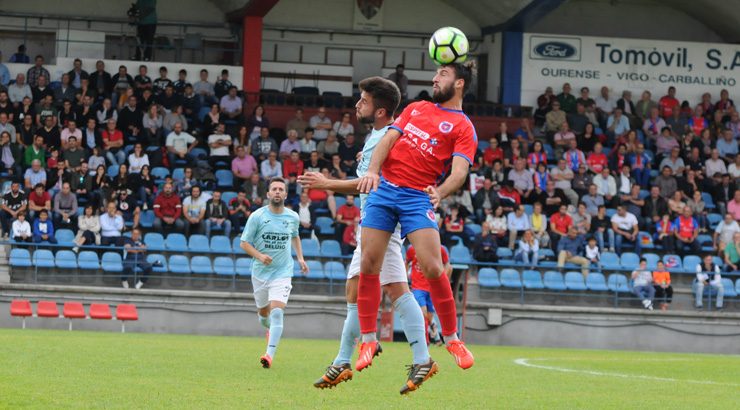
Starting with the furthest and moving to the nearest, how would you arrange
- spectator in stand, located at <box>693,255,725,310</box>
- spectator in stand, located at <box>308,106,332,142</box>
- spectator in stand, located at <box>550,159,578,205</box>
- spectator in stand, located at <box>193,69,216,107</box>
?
1. spectator in stand, located at <box>193,69,216,107</box>
2. spectator in stand, located at <box>308,106,332,142</box>
3. spectator in stand, located at <box>550,159,578,205</box>
4. spectator in stand, located at <box>693,255,725,310</box>

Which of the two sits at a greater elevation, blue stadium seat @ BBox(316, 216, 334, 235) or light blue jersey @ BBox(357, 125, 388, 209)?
light blue jersey @ BBox(357, 125, 388, 209)

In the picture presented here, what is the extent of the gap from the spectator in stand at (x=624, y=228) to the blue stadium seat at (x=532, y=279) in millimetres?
2663

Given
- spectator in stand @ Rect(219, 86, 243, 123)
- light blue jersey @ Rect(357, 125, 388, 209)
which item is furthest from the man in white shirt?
light blue jersey @ Rect(357, 125, 388, 209)

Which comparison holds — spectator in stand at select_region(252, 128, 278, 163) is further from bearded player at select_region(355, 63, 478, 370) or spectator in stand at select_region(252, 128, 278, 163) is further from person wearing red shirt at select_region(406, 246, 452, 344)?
bearded player at select_region(355, 63, 478, 370)

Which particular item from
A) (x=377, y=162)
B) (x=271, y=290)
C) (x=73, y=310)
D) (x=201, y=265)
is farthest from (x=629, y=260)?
(x=377, y=162)

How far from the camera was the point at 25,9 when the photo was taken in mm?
33312

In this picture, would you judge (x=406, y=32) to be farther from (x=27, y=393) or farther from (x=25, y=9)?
(x=27, y=393)

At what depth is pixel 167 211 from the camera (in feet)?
83.4

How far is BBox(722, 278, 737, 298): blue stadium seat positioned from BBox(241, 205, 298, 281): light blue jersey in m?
15.2

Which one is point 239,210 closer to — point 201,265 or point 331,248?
point 201,265

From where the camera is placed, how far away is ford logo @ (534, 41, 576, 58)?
34625 millimetres

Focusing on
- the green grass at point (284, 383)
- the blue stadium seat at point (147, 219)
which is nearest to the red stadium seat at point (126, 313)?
the blue stadium seat at point (147, 219)

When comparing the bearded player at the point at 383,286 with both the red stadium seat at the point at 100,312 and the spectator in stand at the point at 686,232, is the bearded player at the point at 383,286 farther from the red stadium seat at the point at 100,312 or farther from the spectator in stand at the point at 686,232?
the spectator in stand at the point at 686,232

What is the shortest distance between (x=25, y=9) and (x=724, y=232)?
A: 19.7 meters
